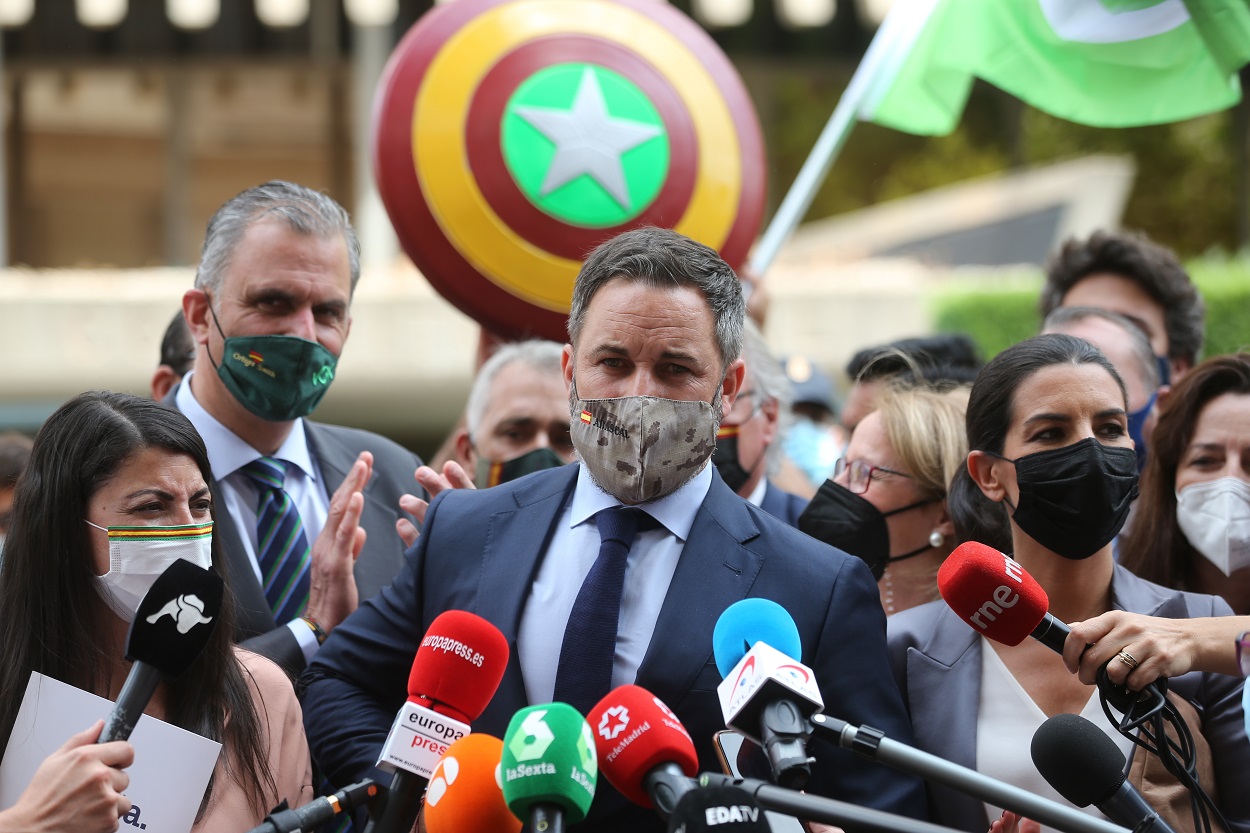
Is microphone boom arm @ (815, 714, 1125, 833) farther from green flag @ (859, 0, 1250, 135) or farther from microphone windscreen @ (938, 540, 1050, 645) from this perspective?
green flag @ (859, 0, 1250, 135)

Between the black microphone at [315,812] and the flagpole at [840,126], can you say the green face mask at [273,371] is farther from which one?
the flagpole at [840,126]

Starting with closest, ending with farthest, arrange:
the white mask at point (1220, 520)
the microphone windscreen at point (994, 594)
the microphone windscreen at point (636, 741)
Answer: the microphone windscreen at point (636, 741) → the microphone windscreen at point (994, 594) → the white mask at point (1220, 520)

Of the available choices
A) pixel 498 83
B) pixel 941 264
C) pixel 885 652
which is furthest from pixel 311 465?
pixel 941 264

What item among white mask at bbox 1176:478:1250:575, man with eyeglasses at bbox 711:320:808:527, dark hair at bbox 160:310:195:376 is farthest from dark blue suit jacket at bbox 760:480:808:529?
dark hair at bbox 160:310:195:376

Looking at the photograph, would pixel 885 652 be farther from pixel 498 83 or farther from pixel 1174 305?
pixel 1174 305

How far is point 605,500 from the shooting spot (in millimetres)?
3049

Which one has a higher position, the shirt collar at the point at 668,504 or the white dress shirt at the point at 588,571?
the shirt collar at the point at 668,504

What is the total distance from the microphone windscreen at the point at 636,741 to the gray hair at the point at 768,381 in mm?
2401

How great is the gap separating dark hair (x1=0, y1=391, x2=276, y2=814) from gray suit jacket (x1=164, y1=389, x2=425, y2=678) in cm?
29

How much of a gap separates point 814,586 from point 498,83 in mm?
2281

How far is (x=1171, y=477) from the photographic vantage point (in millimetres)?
4027

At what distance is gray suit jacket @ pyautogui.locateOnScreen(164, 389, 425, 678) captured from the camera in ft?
11.4

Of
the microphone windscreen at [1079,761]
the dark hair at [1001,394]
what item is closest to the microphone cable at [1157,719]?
the microphone windscreen at [1079,761]

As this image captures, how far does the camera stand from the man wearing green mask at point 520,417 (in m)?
4.46
